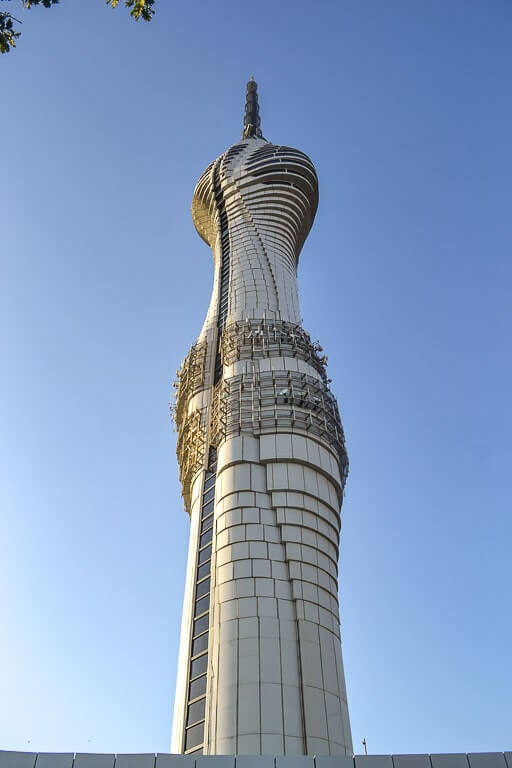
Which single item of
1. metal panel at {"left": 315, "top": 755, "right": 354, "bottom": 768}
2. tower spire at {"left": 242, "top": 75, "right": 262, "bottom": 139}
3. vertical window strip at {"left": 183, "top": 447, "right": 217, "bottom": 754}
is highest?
tower spire at {"left": 242, "top": 75, "right": 262, "bottom": 139}

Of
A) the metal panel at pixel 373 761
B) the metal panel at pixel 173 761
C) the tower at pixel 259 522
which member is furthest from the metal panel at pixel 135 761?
the tower at pixel 259 522

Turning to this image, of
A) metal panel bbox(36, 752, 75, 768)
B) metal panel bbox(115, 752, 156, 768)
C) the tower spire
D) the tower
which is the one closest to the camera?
metal panel bbox(36, 752, 75, 768)

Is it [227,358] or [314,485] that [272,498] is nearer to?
[314,485]

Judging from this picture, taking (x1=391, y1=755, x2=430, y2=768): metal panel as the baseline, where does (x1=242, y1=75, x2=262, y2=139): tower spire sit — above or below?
above

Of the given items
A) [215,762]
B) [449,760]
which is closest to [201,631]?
[215,762]

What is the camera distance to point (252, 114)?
62312 millimetres

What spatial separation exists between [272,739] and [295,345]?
707 inches

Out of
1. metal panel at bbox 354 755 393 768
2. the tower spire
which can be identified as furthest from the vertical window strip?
the tower spire

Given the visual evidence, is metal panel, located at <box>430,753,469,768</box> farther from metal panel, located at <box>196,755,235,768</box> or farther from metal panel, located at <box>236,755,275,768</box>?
metal panel, located at <box>196,755,235,768</box>

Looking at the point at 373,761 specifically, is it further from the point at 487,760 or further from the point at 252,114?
the point at 252,114

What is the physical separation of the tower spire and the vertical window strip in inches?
1472

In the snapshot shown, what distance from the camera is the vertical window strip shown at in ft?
72.8

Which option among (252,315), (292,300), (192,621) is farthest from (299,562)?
(292,300)

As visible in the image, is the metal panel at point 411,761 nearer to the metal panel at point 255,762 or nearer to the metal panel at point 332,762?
the metal panel at point 332,762
